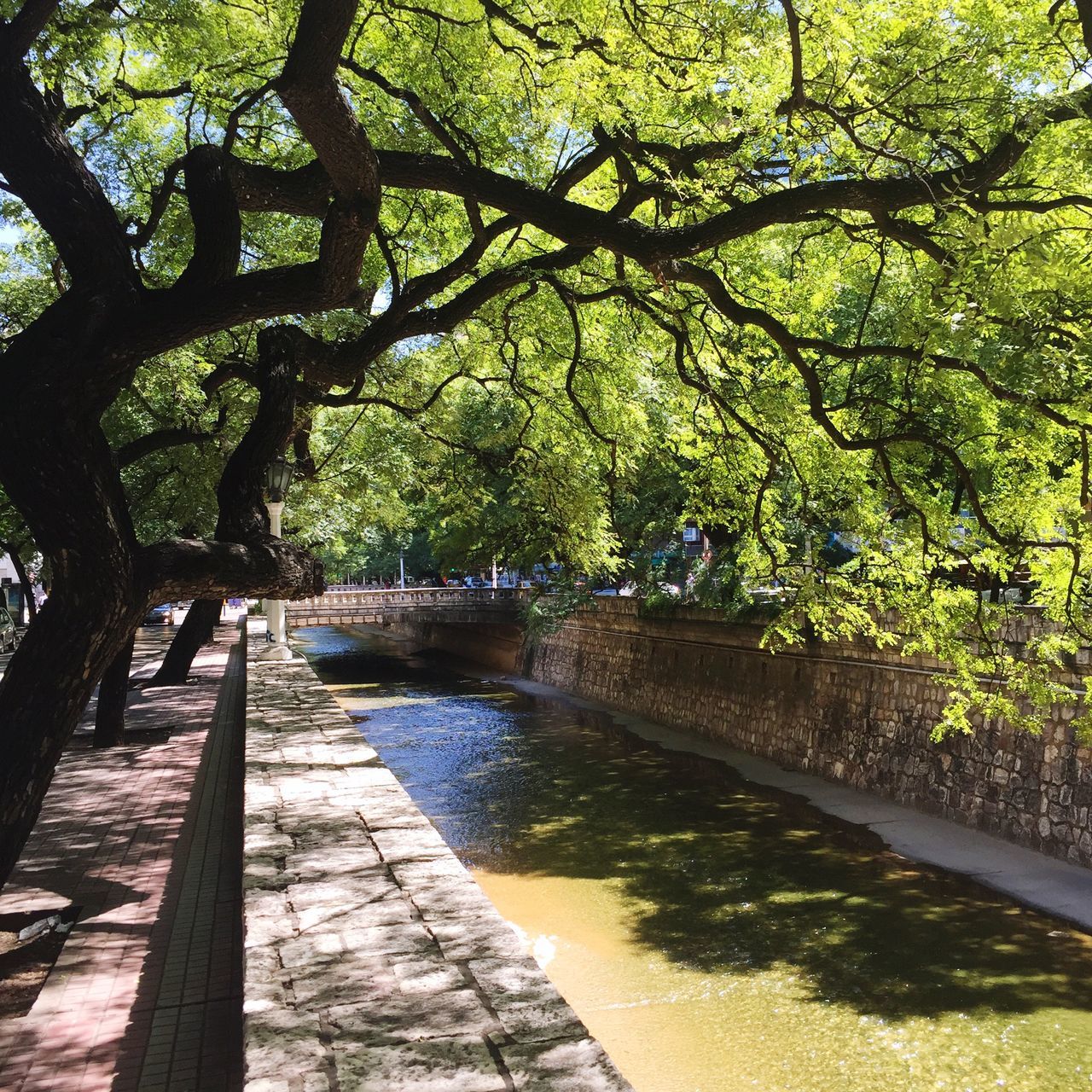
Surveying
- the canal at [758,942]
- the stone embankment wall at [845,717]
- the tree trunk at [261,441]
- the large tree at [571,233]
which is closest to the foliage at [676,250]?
the large tree at [571,233]

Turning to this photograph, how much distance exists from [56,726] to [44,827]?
381 centimetres

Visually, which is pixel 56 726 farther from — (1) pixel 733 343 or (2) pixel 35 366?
(1) pixel 733 343

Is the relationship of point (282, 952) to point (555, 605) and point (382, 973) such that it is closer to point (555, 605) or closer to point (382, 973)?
point (382, 973)

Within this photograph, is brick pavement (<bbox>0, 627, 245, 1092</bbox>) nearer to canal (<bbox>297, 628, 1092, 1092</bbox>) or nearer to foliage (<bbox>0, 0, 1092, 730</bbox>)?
foliage (<bbox>0, 0, 1092, 730</bbox>)

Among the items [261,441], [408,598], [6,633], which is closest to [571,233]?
[261,441]

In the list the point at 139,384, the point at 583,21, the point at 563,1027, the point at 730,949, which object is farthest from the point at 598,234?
the point at 139,384

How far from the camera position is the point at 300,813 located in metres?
5.49

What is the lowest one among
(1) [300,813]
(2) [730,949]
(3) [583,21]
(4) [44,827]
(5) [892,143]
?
(2) [730,949]

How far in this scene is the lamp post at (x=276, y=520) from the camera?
1115 cm

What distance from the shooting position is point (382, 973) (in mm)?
3305

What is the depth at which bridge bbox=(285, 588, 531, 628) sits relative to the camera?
3416 centimetres

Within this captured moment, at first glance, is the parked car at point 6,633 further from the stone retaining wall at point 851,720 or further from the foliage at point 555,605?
the stone retaining wall at point 851,720

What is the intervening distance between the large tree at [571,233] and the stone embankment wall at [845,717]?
12.9 feet

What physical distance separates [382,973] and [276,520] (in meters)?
10.7
